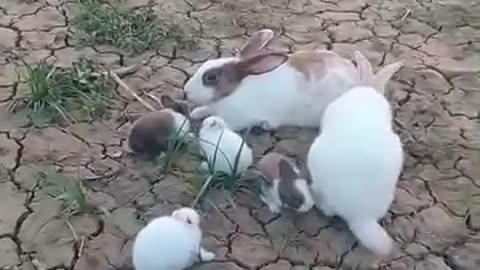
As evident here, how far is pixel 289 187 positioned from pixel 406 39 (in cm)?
117

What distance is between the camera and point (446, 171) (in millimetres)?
2646

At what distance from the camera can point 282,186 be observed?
2.35 m

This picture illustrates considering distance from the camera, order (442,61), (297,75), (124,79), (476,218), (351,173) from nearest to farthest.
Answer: (351,173) → (476,218) → (297,75) → (124,79) → (442,61)

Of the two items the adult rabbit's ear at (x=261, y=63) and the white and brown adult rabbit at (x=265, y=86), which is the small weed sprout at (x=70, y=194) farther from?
the adult rabbit's ear at (x=261, y=63)

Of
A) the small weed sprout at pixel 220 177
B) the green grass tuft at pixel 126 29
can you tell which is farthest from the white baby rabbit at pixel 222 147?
the green grass tuft at pixel 126 29

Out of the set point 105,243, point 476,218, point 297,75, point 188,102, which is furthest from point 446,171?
point 105,243

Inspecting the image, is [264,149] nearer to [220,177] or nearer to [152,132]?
[220,177]

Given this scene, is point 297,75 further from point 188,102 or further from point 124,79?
point 124,79

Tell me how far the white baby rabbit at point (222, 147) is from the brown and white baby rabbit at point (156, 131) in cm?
8

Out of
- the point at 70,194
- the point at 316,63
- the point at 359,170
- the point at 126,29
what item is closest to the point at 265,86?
the point at 316,63

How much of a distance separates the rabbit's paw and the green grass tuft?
0.54 m

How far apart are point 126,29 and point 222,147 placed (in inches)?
36.6

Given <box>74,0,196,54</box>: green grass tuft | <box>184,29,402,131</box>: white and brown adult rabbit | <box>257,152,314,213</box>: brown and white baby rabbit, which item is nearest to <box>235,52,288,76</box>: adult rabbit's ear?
<box>184,29,402,131</box>: white and brown adult rabbit

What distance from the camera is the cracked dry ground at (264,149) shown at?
233 cm
